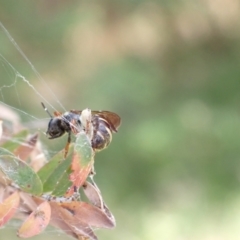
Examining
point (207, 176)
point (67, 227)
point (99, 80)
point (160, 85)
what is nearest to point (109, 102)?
point (99, 80)

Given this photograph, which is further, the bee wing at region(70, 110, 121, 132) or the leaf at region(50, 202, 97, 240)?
the bee wing at region(70, 110, 121, 132)

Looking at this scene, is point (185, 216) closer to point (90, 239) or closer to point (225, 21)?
point (225, 21)

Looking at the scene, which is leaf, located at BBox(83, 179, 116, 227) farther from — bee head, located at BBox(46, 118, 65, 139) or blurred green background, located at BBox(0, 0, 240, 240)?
blurred green background, located at BBox(0, 0, 240, 240)

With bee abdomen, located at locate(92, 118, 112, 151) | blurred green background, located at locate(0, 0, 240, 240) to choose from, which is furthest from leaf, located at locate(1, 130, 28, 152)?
blurred green background, located at locate(0, 0, 240, 240)

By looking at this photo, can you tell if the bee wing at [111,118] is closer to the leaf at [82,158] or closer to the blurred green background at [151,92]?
the leaf at [82,158]

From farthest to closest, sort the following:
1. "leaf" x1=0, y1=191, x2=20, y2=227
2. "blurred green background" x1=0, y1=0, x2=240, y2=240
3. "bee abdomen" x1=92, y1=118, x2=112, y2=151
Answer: "blurred green background" x1=0, y1=0, x2=240, y2=240 → "bee abdomen" x1=92, y1=118, x2=112, y2=151 → "leaf" x1=0, y1=191, x2=20, y2=227

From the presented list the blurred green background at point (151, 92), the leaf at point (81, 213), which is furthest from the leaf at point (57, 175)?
the blurred green background at point (151, 92)

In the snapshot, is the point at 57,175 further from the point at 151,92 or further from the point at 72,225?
the point at 151,92
